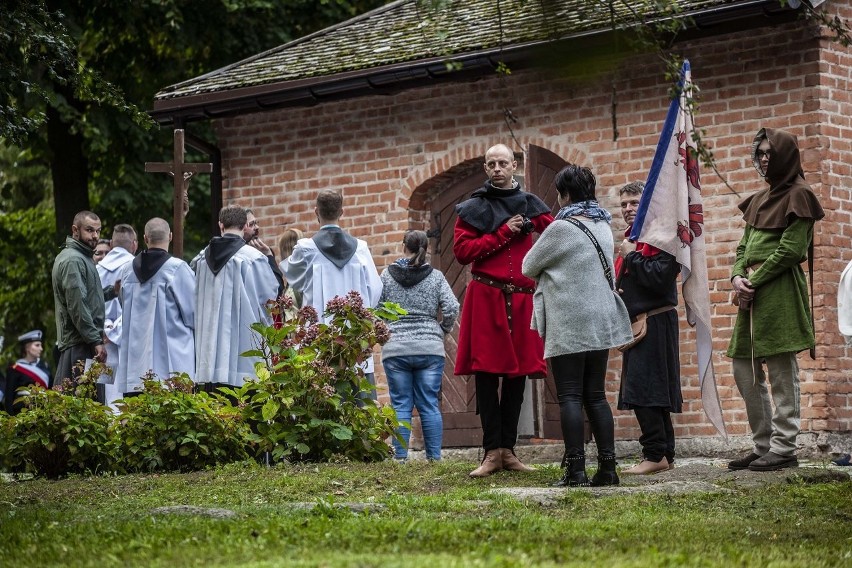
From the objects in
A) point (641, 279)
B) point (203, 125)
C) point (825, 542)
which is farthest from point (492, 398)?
point (203, 125)

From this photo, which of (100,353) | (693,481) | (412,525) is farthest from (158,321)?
(412,525)

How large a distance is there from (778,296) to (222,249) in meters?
4.16

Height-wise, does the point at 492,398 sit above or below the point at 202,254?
below

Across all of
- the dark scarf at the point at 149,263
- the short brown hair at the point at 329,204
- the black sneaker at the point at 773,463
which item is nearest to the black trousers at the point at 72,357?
the dark scarf at the point at 149,263

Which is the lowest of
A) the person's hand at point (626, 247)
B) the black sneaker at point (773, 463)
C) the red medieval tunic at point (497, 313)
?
the black sneaker at point (773, 463)

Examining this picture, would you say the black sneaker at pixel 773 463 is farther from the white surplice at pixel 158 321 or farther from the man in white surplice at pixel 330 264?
the white surplice at pixel 158 321

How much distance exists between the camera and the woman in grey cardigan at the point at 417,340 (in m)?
10.2

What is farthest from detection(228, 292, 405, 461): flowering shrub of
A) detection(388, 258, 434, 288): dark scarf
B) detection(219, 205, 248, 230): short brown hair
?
detection(219, 205, 248, 230): short brown hair

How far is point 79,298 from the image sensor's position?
35.3 feet

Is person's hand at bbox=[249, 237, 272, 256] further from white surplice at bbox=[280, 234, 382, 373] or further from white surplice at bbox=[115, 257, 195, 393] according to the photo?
white surplice at bbox=[280, 234, 382, 373]

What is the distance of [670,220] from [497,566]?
4.15 meters

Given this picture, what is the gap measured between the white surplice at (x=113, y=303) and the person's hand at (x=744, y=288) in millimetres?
4911

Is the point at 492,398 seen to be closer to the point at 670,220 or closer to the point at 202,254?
the point at 670,220

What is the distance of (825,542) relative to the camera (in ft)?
19.5
